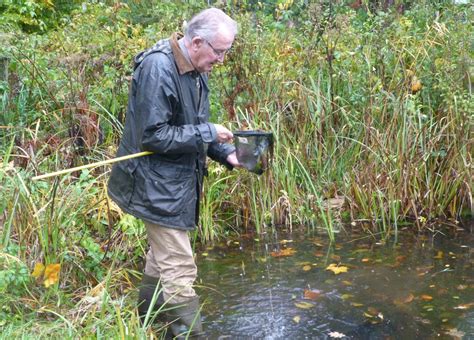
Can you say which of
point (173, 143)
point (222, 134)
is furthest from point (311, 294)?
point (173, 143)

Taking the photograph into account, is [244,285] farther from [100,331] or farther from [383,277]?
[100,331]

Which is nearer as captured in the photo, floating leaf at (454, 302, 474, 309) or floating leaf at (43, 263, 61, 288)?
floating leaf at (43, 263, 61, 288)

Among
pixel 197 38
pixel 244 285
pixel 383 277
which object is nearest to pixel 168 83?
pixel 197 38

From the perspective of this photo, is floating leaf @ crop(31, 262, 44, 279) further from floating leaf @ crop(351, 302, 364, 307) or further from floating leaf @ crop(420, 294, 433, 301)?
floating leaf @ crop(420, 294, 433, 301)

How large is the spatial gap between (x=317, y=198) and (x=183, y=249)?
2612 millimetres

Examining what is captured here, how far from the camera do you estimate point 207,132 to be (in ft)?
12.9

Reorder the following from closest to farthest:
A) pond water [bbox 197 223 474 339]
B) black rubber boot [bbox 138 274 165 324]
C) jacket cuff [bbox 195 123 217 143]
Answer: jacket cuff [bbox 195 123 217 143], black rubber boot [bbox 138 274 165 324], pond water [bbox 197 223 474 339]

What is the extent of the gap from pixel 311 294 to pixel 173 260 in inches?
61.0

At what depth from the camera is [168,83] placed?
382 centimetres

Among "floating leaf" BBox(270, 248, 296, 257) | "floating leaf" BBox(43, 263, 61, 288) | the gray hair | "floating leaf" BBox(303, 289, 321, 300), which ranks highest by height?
the gray hair

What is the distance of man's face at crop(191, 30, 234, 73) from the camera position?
382 cm

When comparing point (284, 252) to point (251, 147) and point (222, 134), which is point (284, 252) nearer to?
point (251, 147)

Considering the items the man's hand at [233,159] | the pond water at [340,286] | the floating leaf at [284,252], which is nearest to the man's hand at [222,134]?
the man's hand at [233,159]

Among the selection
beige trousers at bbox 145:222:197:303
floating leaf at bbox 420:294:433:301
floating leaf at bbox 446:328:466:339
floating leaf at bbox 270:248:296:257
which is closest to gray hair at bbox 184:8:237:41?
beige trousers at bbox 145:222:197:303
